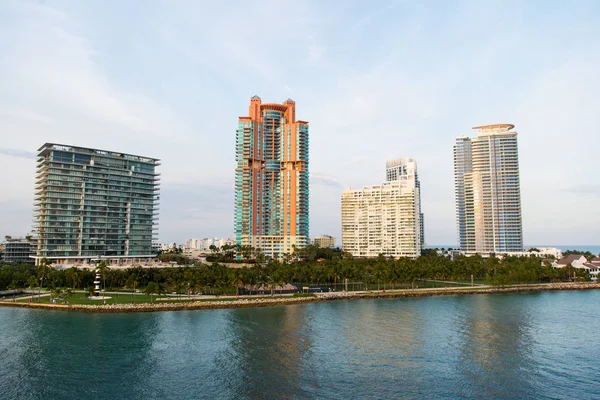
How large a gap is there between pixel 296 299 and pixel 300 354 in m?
43.7

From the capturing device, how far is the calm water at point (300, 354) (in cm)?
4300

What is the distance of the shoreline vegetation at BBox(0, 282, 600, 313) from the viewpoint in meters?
84.9

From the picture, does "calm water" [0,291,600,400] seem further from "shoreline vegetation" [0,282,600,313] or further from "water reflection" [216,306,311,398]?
"shoreline vegetation" [0,282,600,313]

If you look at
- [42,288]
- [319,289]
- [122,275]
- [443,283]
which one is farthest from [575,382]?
[42,288]

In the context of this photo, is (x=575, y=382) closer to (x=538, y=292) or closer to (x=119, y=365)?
(x=119, y=365)

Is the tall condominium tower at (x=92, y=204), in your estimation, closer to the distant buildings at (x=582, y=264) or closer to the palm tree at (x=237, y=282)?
the palm tree at (x=237, y=282)

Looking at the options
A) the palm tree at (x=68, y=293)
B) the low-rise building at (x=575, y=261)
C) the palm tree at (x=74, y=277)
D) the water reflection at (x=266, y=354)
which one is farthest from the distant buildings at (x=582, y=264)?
the palm tree at (x=74, y=277)

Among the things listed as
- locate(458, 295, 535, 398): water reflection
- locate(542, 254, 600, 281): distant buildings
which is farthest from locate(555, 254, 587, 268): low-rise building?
locate(458, 295, 535, 398): water reflection

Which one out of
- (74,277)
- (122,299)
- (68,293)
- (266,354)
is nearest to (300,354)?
(266,354)

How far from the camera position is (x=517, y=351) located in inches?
2219

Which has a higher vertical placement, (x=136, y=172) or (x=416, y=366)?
(x=136, y=172)

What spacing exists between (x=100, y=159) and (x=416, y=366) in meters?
148

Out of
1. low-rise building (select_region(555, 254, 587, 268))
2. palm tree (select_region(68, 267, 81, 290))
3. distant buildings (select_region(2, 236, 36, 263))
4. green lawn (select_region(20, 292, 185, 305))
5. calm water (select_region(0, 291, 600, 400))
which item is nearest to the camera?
calm water (select_region(0, 291, 600, 400))

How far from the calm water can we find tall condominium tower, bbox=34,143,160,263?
73947 mm
